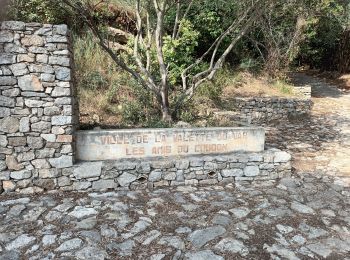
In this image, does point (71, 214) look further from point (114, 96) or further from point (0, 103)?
point (114, 96)

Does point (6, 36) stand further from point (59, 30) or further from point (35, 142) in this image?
point (35, 142)

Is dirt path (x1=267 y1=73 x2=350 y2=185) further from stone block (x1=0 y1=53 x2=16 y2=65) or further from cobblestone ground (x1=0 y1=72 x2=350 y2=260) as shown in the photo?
stone block (x1=0 y1=53 x2=16 y2=65)

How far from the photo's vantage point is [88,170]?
5.13 m

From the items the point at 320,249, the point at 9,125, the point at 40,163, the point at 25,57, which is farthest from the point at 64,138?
the point at 320,249

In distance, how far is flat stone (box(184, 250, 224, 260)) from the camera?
11.8ft

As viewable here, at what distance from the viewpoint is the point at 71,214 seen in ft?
14.4

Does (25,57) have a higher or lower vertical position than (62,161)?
higher

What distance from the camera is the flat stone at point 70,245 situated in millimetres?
3645

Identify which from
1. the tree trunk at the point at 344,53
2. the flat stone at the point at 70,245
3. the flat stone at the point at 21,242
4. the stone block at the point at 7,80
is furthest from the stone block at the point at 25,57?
the tree trunk at the point at 344,53

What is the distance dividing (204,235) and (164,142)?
1857 mm

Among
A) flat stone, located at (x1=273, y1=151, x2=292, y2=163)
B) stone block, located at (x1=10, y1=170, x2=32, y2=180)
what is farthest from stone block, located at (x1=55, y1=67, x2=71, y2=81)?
flat stone, located at (x1=273, y1=151, x2=292, y2=163)

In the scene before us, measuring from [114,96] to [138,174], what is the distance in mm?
2642

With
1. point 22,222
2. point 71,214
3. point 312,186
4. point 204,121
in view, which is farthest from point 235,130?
A: point 22,222

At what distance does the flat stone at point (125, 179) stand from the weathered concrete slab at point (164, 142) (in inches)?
11.7
